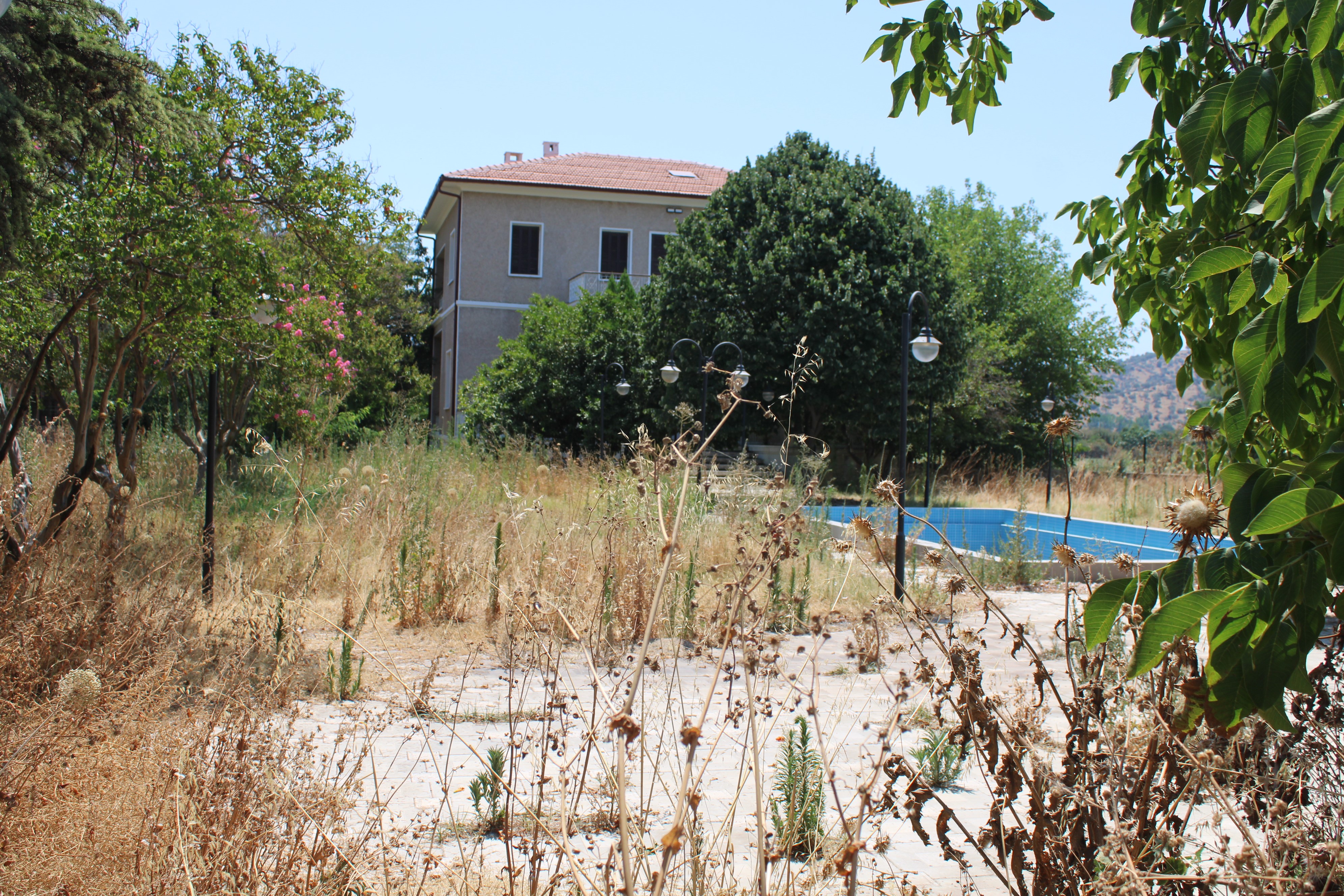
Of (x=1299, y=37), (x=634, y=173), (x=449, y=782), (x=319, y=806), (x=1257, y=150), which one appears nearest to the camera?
(x=1257, y=150)

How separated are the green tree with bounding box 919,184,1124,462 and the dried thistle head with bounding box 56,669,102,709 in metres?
25.1

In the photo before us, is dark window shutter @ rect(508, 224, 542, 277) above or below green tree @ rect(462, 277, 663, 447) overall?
above

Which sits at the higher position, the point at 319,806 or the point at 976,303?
the point at 976,303

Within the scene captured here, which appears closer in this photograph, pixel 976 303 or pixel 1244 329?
pixel 1244 329

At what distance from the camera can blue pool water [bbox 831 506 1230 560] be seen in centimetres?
1111

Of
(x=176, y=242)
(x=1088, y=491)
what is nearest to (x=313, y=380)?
(x=176, y=242)

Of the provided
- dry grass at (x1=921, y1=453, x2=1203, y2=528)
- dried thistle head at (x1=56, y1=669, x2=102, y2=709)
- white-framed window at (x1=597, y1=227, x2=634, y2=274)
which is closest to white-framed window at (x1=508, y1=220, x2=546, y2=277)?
white-framed window at (x1=597, y1=227, x2=634, y2=274)

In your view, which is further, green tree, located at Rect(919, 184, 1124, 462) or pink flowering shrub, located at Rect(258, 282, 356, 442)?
green tree, located at Rect(919, 184, 1124, 462)

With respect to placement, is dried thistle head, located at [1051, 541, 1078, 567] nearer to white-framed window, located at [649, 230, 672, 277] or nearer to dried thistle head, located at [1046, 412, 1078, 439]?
dried thistle head, located at [1046, 412, 1078, 439]

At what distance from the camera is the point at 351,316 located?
19469mm

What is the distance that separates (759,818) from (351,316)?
19721 millimetres

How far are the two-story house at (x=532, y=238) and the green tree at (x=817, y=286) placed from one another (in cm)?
605

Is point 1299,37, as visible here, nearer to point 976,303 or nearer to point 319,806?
point 319,806

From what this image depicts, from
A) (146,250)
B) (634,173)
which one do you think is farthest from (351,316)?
(146,250)
